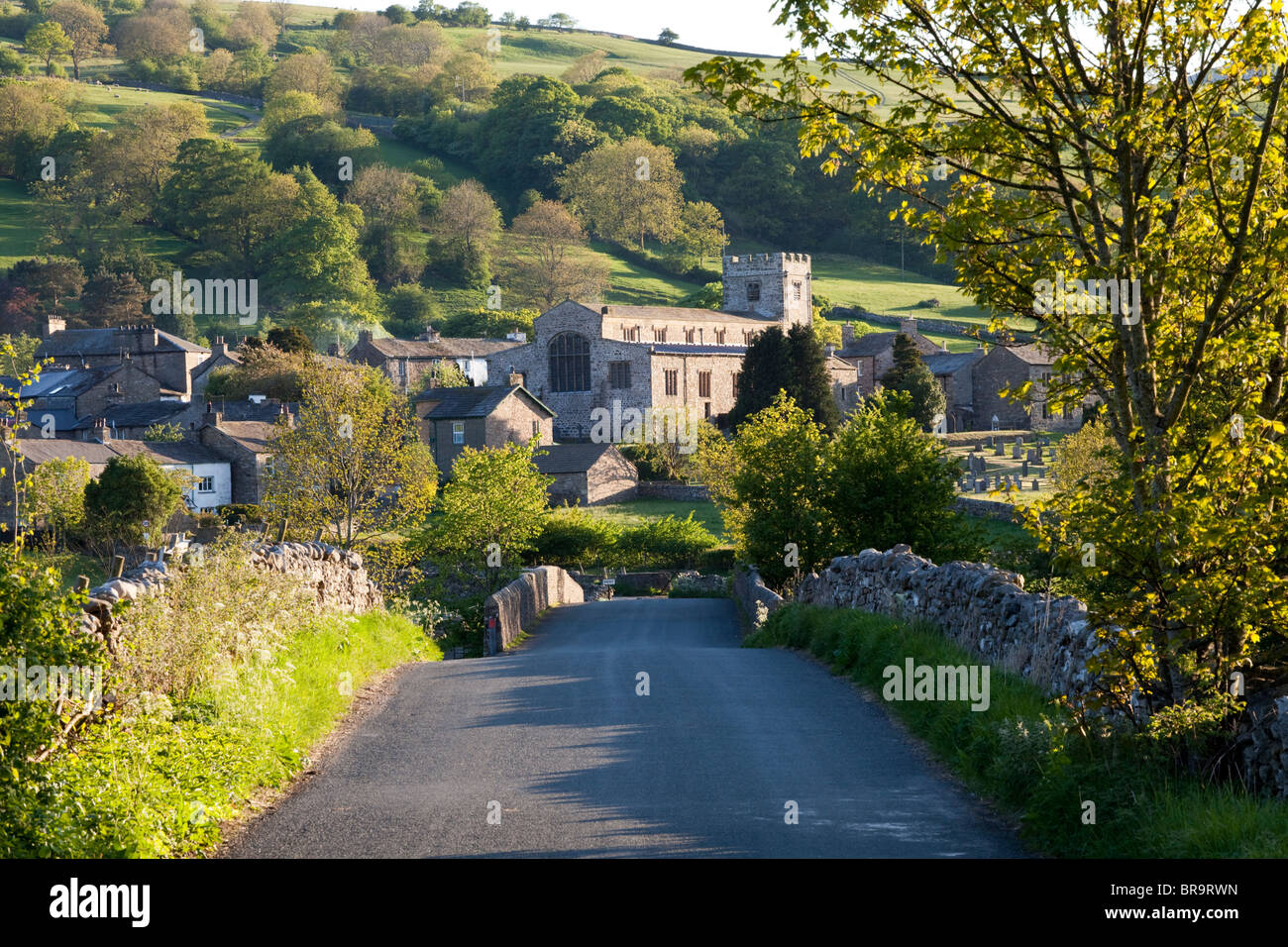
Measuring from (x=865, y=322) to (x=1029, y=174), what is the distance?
11331cm

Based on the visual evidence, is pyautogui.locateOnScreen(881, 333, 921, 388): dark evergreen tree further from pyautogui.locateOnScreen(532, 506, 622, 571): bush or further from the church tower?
pyautogui.locateOnScreen(532, 506, 622, 571): bush

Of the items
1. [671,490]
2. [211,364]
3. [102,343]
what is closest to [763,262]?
[671,490]

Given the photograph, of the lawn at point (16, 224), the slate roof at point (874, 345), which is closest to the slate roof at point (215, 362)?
the lawn at point (16, 224)

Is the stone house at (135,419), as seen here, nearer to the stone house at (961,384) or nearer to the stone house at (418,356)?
the stone house at (418,356)

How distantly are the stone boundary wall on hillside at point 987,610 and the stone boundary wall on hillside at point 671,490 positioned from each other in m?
49.3

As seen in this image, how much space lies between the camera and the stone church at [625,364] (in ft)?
288

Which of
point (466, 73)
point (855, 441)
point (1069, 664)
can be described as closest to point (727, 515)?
point (855, 441)

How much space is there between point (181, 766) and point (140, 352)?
90.2 metres

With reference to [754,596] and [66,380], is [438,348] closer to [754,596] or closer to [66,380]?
[66,380]

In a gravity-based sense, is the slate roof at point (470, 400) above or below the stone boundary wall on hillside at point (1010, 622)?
below

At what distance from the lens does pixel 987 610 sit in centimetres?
1435

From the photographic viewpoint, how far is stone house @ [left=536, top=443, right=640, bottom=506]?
71062mm

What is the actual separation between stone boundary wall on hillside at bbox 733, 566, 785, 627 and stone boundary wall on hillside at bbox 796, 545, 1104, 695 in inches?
252

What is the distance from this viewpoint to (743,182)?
157375mm
